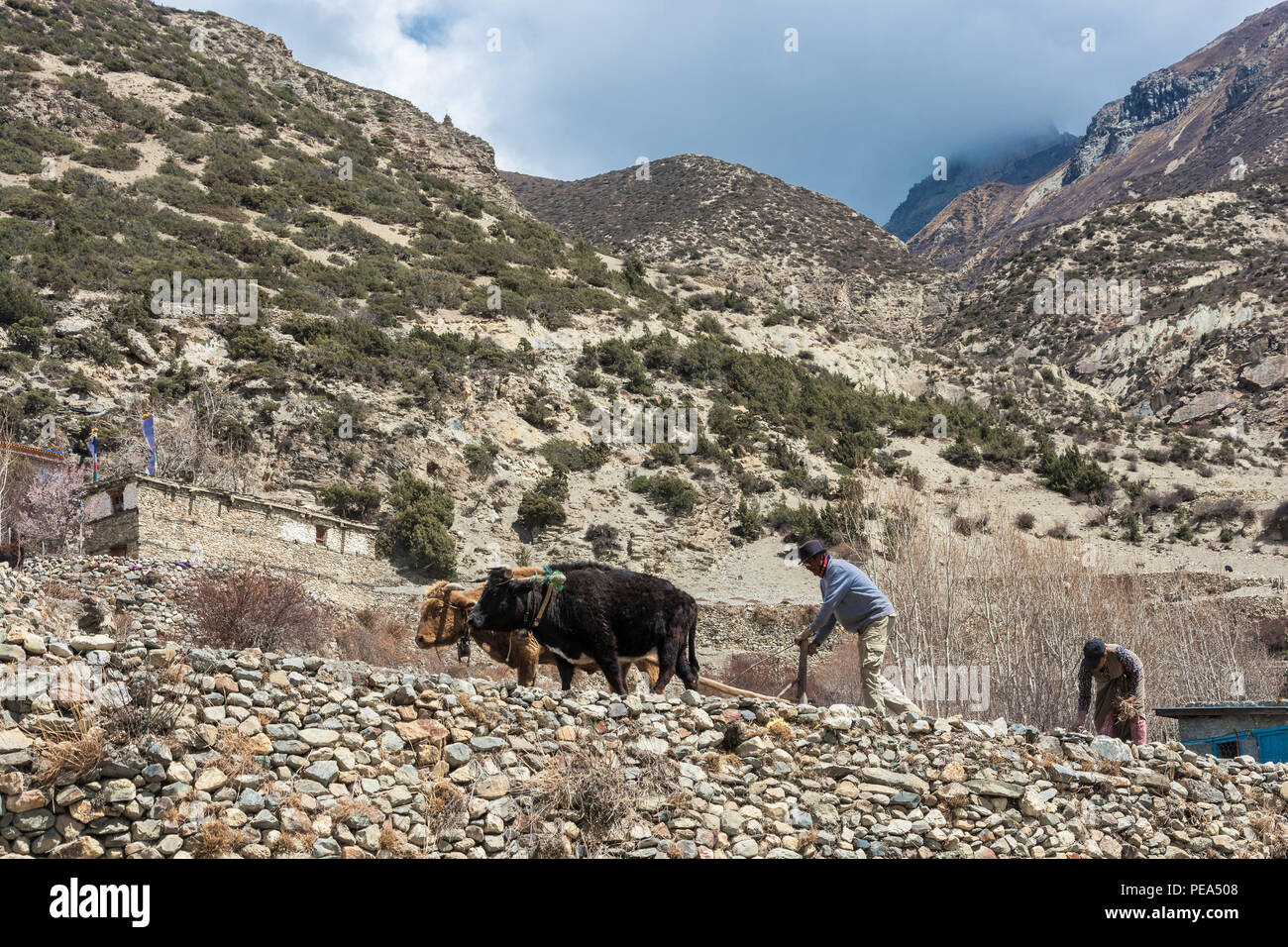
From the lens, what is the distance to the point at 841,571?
9.64 metres

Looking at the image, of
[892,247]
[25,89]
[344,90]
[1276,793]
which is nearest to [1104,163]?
[892,247]

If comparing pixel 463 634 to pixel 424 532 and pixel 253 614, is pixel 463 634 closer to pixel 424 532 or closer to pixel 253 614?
pixel 253 614

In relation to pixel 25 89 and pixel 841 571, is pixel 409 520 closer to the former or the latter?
pixel 841 571

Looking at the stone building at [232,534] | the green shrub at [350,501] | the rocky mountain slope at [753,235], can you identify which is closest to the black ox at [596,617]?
the stone building at [232,534]

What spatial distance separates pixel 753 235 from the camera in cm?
8812

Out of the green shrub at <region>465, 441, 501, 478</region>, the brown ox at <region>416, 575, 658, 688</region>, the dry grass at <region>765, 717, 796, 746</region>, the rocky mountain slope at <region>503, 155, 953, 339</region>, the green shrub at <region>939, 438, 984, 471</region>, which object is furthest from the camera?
the rocky mountain slope at <region>503, 155, 953, 339</region>

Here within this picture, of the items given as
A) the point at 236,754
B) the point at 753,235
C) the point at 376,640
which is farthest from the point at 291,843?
the point at 753,235

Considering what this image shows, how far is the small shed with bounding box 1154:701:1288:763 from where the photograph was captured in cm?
987

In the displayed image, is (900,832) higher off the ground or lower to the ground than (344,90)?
lower

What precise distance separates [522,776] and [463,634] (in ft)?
12.1

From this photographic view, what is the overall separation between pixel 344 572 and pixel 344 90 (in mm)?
66026

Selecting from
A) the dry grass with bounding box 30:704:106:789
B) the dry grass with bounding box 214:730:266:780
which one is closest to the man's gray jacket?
the dry grass with bounding box 214:730:266:780

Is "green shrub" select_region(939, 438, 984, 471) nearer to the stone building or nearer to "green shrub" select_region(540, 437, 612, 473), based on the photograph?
"green shrub" select_region(540, 437, 612, 473)

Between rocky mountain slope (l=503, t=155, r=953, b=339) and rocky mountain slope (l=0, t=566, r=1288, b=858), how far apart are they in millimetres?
65679
